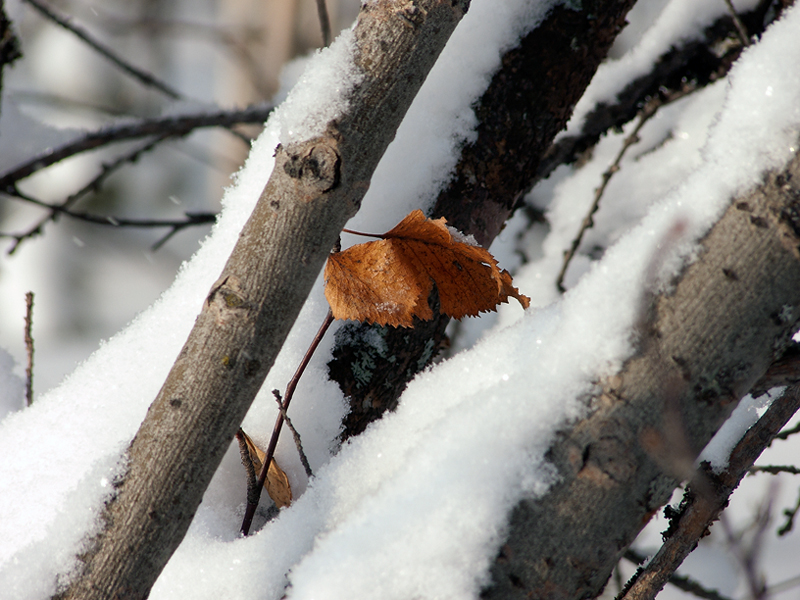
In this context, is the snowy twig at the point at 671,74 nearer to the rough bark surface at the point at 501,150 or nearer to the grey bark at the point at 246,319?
the rough bark surface at the point at 501,150

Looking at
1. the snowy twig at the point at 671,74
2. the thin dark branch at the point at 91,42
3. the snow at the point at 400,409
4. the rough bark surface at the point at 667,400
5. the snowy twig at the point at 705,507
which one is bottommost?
the snowy twig at the point at 705,507

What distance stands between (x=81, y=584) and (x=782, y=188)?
55 cm

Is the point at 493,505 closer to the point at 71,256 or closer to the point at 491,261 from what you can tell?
the point at 491,261

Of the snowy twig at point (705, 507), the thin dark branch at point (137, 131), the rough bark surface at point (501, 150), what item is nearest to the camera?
the snowy twig at point (705, 507)

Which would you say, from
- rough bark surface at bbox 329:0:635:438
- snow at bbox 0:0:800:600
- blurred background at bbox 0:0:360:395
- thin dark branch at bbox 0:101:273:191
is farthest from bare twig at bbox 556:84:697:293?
blurred background at bbox 0:0:360:395

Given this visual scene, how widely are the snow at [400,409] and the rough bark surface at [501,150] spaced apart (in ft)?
0.08

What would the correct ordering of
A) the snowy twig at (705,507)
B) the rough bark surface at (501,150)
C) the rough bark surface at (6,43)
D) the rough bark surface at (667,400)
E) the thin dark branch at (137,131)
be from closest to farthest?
the rough bark surface at (667,400), the snowy twig at (705,507), the rough bark surface at (501,150), the rough bark surface at (6,43), the thin dark branch at (137,131)

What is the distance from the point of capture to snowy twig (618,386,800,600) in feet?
1.49

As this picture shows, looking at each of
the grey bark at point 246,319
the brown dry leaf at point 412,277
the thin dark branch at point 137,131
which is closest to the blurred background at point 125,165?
the thin dark branch at point 137,131

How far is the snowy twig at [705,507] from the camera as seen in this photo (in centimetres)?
46

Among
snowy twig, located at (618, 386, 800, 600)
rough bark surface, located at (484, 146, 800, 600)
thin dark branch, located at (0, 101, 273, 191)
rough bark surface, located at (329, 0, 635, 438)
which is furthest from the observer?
thin dark branch, located at (0, 101, 273, 191)

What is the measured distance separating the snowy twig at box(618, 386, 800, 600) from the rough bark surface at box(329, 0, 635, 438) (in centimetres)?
33

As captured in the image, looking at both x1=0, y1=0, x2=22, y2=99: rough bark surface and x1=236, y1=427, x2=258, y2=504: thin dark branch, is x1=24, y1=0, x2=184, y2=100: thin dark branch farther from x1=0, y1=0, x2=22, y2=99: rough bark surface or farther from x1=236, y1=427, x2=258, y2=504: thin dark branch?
x1=236, y1=427, x2=258, y2=504: thin dark branch

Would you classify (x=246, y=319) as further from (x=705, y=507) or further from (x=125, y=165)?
(x=125, y=165)
